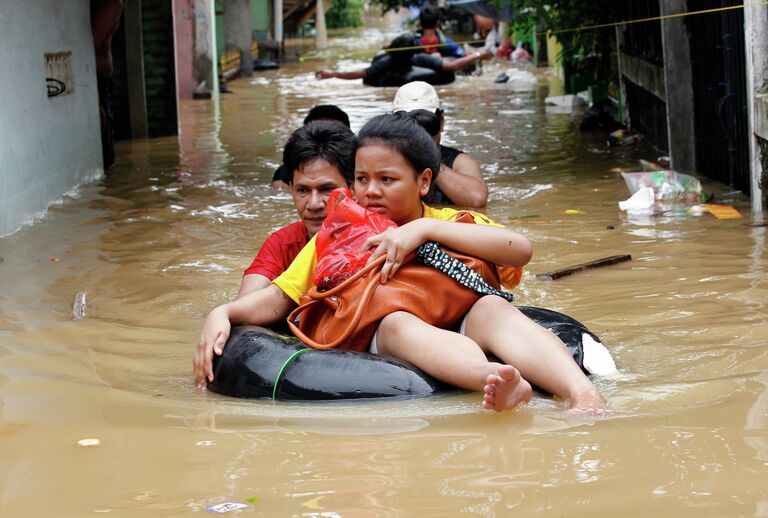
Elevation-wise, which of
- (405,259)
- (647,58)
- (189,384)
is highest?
(647,58)

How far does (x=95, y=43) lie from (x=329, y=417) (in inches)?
336

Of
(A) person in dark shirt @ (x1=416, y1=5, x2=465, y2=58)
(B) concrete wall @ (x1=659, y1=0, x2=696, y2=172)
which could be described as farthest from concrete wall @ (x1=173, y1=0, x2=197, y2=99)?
(B) concrete wall @ (x1=659, y1=0, x2=696, y2=172)

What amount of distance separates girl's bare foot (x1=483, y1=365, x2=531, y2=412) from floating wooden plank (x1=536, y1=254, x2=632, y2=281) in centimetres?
276

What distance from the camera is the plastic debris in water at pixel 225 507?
2.91 meters

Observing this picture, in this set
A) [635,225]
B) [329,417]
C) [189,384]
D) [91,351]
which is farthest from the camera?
[635,225]

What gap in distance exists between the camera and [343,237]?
4297mm

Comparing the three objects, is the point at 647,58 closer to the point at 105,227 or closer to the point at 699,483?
the point at 105,227

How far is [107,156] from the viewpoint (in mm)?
11797

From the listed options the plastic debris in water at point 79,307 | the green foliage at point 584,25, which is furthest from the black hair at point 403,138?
the green foliage at point 584,25

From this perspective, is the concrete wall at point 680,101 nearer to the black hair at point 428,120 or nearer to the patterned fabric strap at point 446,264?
the black hair at point 428,120

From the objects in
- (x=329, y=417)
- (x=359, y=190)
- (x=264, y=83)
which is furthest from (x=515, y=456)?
(x=264, y=83)

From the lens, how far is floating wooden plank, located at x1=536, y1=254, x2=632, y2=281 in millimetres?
6398

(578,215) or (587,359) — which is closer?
(587,359)

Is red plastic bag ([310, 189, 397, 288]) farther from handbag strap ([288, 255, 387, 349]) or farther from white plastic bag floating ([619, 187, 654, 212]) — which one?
white plastic bag floating ([619, 187, 654, 212])
